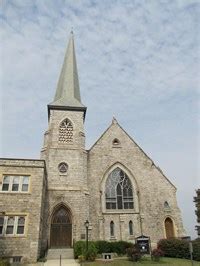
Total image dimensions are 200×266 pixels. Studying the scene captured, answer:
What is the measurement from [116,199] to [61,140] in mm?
7646

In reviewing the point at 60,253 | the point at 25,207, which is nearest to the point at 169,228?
the point at 60,253

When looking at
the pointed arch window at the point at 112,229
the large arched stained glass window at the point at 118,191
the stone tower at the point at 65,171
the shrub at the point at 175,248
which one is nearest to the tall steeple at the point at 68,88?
the stone tower at the point at 65,171

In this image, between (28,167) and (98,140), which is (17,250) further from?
(98,140)

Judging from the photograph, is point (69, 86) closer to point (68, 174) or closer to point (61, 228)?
point (68, 174)

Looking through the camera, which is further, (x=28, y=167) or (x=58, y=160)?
(x=58, y=160)

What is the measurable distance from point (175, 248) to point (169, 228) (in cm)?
373

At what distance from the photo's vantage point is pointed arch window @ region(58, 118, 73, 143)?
84.0 feet

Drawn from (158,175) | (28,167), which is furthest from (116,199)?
(28,167)

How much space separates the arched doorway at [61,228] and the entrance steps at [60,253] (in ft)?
3.72

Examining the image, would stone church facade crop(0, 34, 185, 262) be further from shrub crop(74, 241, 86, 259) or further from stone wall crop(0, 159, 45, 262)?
shrub crop(74, 241, 86, 259)

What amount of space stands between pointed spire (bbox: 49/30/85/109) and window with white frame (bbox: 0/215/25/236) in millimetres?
12468

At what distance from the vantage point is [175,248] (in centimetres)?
2075

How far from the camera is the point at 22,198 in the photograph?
18391mm

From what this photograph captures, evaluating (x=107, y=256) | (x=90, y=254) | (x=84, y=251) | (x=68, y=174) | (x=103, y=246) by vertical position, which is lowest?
(x=107, y=256)
